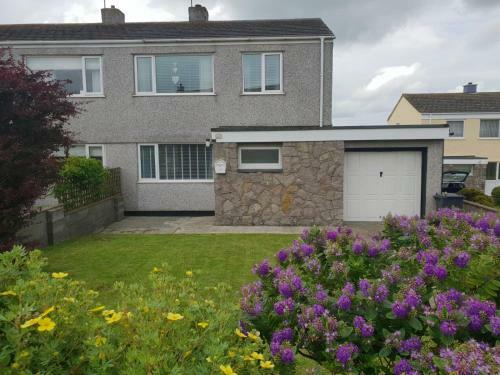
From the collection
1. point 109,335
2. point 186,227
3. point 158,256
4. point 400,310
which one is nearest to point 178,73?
point 186,227

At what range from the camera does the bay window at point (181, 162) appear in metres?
13.9

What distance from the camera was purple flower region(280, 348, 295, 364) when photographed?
2.00 m

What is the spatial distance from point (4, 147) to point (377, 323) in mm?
6307

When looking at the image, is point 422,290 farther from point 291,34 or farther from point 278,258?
point 291,34

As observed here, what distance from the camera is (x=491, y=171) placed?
25.2 meters

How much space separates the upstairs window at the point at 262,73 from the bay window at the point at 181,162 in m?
2.92

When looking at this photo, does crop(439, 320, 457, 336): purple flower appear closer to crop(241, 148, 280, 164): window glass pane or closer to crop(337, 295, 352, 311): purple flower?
crop(337, 295, 352, 311): purple flower

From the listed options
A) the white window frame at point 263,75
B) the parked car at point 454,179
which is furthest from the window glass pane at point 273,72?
the parked car at point 454,179

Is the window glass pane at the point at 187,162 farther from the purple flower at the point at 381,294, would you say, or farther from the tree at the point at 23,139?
the purple flower at the point at 381,294

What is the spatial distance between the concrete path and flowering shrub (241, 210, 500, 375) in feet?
24.1

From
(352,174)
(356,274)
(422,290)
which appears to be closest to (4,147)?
(356,274)

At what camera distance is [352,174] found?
11.4 metres

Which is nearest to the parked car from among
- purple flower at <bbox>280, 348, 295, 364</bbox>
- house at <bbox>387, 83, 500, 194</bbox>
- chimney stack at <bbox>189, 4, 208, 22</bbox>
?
house at <bbox>387, 83, 500, 194</bbox>

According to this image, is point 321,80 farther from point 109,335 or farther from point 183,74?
point 109,335
